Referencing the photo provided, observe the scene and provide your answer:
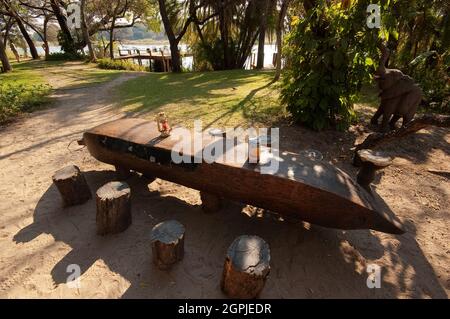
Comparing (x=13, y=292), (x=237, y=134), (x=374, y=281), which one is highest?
(x=237, y=134)

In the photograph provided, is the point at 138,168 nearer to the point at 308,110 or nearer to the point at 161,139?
the point at 161,139

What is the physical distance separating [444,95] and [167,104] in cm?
830

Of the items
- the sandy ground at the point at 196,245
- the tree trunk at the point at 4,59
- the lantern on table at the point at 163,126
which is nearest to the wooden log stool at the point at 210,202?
the sandy ground at the point at 196,245

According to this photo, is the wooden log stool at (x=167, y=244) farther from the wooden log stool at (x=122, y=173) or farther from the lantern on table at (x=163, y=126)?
the wooden log stool at (x=122, y=173)

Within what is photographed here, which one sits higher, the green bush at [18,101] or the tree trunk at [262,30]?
the tree trunk at [262,30]

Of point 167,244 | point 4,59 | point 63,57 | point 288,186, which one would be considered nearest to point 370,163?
point 288,186

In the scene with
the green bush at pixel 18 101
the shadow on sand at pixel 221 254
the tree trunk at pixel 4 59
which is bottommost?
the shadow on sand at pixel 221 254

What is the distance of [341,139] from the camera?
A: 20.6 feet

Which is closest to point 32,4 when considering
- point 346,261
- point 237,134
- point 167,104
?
point 167,104

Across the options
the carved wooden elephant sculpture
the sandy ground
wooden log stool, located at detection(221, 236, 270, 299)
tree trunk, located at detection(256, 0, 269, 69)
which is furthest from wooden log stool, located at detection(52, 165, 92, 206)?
tree trunk, located at detection(256, 0, 269, 69)

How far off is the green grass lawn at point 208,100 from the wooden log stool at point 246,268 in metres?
4.56

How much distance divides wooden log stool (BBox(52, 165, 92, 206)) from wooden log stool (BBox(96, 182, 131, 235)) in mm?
747

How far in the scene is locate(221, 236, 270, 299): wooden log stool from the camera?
8.57 ft

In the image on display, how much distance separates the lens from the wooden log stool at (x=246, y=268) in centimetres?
261
